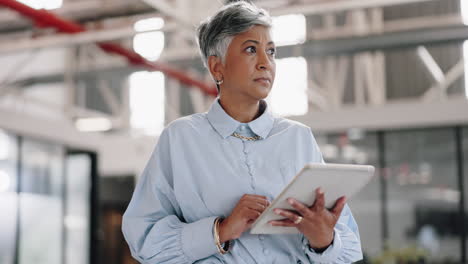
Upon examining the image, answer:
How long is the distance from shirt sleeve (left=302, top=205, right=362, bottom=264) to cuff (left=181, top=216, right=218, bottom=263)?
23 cm

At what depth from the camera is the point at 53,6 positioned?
10133 mm

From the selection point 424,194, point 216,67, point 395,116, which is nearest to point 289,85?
point 395,116

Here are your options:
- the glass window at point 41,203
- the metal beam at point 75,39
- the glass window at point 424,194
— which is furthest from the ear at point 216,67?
the glass window at point 424,194

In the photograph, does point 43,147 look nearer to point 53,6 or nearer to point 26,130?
point 26,130

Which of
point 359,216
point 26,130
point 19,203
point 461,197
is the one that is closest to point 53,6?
point 26,130

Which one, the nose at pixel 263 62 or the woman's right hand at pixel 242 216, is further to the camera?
the nose at pixel 263 62

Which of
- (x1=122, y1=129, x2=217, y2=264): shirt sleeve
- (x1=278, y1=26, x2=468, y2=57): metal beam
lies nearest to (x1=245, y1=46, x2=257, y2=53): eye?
(x1=122, y1=129, x2=217, y2=264): shirt sleeve

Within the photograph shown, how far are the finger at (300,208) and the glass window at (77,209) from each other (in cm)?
974

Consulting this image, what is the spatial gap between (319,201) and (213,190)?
0.95 ft

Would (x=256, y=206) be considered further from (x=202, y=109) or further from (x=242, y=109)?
(x=202, y=109)

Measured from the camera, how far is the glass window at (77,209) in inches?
427

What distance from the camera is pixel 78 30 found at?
8586 mm

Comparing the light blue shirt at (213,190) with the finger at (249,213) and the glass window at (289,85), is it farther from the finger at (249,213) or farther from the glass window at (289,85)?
the glass window at (289,85)

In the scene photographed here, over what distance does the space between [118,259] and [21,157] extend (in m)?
8.24
